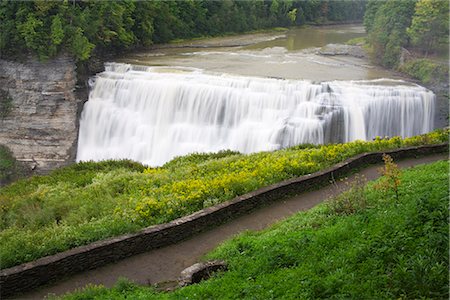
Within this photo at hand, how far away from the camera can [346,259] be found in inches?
273

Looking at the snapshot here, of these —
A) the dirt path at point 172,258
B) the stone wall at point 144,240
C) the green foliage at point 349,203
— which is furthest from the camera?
the green foliage at point 349,203

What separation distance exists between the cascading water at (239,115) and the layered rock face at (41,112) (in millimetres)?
1126

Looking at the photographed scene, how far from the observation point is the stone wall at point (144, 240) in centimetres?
819

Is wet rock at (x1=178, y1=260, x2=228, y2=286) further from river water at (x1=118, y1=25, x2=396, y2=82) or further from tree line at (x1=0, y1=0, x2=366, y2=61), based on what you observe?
tree line at (x1=0, y1=0, x2=366, y2=61)

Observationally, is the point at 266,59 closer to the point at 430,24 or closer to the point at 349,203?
the point at 430,24

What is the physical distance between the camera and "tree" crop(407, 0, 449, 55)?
31316 mm

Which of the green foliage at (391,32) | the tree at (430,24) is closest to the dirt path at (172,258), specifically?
the tree at (430,24)

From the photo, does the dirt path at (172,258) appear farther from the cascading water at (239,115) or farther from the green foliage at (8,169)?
the green foliage at (8,169)

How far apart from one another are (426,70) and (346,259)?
83.9 feet

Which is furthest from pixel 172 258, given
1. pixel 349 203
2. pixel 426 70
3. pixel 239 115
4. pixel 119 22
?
pixel 119 22

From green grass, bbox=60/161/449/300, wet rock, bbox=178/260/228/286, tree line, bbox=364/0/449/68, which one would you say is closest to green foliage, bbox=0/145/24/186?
green grass, bbox=60/161/449/300

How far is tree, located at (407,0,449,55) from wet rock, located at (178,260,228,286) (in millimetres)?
28324

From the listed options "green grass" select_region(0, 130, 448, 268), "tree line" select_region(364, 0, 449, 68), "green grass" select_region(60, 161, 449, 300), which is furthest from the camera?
"tree line" select_region(364, 0, 449, 68)

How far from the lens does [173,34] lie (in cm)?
4206
